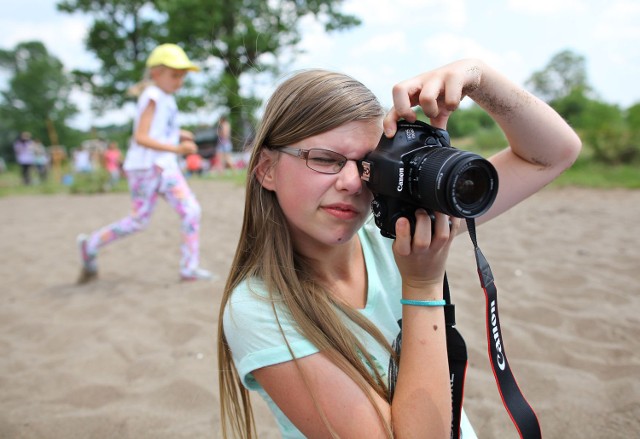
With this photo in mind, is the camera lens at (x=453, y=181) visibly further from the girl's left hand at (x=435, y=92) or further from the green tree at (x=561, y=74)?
the green tree at (x=561, y=74)

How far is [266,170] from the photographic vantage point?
117 cm

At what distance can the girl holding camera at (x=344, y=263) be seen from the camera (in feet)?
3.03

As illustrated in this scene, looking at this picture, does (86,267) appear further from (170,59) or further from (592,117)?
(592,117)


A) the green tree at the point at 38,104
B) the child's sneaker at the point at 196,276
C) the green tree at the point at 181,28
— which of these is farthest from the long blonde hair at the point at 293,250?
the green tree at the point at 38,104

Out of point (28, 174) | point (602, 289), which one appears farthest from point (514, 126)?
point (28, 174)

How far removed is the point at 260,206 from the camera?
1.17 metres

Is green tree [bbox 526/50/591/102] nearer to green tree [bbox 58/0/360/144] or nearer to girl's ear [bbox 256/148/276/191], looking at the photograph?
green tree [bbox 58/0/360/144]

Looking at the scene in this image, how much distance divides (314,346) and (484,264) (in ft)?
1.37

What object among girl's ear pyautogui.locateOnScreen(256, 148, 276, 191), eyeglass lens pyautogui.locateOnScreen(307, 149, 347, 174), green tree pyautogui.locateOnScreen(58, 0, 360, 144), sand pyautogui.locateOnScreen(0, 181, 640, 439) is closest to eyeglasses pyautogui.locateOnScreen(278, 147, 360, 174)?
eyeglass lens pyautogui.locateOnScreen(307, 149, 347, 174)

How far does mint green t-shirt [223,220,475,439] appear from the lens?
952 millimetres

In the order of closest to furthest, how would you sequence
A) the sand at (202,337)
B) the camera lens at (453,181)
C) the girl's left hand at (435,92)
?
the camera lens at (453,181) → the girl's left hand at (435,92) → the sand at (202,337)

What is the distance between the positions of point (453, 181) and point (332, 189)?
29 centimetres

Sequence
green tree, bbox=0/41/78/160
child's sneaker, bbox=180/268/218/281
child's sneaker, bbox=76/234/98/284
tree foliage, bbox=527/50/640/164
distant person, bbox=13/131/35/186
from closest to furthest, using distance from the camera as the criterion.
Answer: child's sneaker, bbox=180/268/218/281 → child's sneaker, bbox=76/234/98/284 → tree foliage, bbox=527/50/640/164 → distant person, bbox=13/131/35/186 → green tree, bbox=0/41/78/160

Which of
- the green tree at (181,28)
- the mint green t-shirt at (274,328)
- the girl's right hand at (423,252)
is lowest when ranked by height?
the mint green t-shirt at (274,328)
